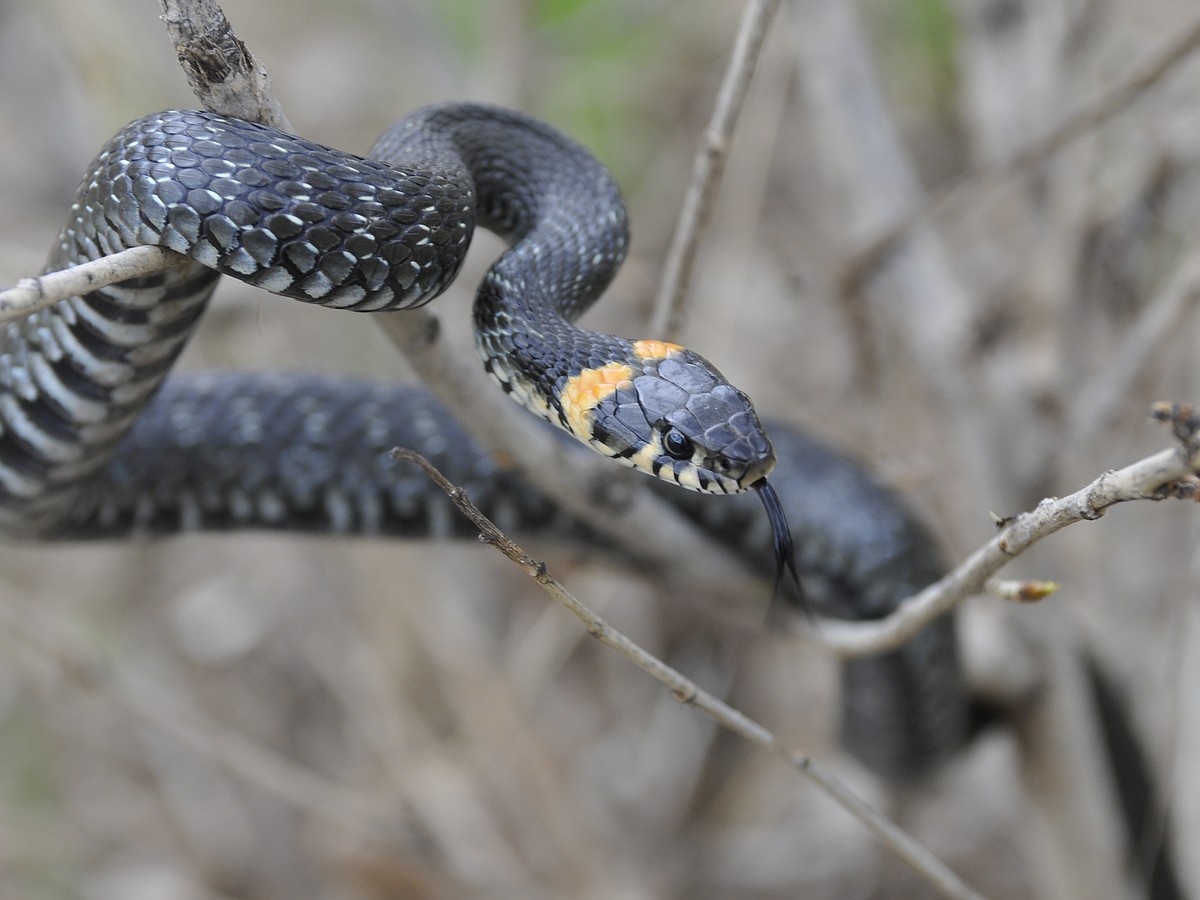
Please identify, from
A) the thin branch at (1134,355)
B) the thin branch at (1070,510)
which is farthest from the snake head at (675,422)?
the thin branch at (1134,355)

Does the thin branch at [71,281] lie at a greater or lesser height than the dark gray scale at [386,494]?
greater

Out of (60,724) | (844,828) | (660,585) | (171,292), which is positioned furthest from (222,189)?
(60,724)

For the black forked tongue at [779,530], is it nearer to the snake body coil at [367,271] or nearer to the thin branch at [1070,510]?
the snake body coil at [367,271]

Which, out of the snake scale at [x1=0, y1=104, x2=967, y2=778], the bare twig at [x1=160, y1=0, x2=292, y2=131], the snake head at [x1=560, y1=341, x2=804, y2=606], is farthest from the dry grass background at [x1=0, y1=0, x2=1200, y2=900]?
the bare twig at [x1=160, y1=0, x2=292, y2=131]

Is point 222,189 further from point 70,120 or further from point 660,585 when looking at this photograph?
point 70,120

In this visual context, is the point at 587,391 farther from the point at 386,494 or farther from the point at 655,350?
the point at 386,494

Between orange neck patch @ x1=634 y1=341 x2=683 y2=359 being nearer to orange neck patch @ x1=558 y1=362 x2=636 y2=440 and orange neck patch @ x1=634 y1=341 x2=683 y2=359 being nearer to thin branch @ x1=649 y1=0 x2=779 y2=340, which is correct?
orange neck patch @ x1=558 y1=362 x2=636 y2=440

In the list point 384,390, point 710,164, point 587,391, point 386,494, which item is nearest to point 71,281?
point 587,391
